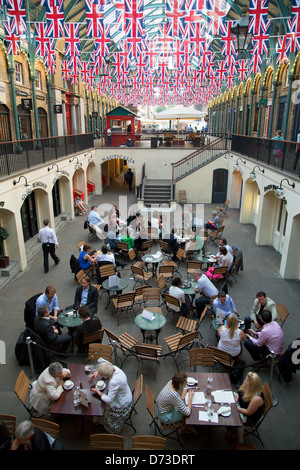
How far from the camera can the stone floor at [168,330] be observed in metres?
5.13

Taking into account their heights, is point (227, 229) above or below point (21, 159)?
below

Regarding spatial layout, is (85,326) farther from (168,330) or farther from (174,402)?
(174,402)

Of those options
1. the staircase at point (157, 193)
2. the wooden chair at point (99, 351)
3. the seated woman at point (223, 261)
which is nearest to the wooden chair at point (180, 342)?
the wooden chair at point (99, 351)

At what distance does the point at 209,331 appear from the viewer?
7.97 m

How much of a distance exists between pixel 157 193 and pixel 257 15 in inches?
453

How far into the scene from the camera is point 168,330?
8.02m

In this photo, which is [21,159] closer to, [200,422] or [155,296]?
[155,296]

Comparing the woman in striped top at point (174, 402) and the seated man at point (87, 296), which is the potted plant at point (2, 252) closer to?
the seated man at point (87, 296)

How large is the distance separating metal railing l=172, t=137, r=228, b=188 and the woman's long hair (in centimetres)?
1690

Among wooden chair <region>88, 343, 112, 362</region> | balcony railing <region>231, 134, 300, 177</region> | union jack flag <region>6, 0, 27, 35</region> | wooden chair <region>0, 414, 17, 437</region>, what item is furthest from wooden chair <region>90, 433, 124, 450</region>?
union jack flag <region>6, 0, 27, 35</region>

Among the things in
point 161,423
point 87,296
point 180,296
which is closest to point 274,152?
point 180,296

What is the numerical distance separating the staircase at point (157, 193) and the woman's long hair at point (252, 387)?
15.3 m
